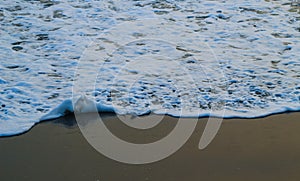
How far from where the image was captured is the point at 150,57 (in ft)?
18.3

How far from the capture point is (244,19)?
684 centimetres

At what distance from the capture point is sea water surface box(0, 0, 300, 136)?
4.53 m

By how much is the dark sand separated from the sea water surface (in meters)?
0.22

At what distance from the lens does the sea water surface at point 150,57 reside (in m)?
4.53

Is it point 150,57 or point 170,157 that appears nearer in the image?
point 170,157

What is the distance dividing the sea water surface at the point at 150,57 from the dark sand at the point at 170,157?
22 centimetres

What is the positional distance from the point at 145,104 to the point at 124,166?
40.7 inches

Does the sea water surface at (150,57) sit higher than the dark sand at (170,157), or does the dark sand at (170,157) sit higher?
the dark sand at (170,157)

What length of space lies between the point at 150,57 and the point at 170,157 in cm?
208

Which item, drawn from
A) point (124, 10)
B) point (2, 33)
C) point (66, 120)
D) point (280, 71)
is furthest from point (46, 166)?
point (124, 10)

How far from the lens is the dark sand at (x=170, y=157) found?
347 centimetres

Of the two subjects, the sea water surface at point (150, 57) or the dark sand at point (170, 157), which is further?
the sea water surface at point (150, 57)

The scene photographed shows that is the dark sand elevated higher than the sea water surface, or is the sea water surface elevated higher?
the dark sand

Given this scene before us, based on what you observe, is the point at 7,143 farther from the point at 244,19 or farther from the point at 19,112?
the point at 244,19
